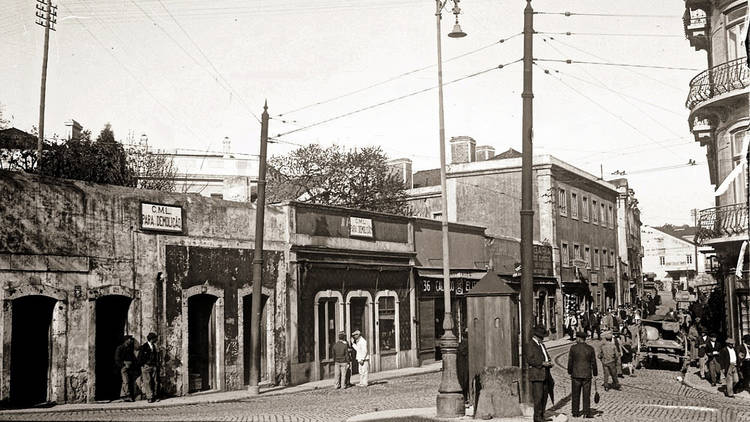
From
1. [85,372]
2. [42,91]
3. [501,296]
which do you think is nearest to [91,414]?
[85,372]

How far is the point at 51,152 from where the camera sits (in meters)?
24.5

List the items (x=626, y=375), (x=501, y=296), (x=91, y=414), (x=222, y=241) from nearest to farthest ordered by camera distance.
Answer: (x=501, y=296) → (x=91, y=414) → (x=222, y=241) → (x=626, y=375)

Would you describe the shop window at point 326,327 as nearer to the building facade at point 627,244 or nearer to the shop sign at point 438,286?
the shop sign at point 438,286

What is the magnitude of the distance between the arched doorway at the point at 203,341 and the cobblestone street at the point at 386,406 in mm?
2374

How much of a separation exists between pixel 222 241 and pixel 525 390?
10780 millimetres

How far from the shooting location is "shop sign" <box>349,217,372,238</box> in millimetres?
27062

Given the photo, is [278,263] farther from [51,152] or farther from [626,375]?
[626,375]

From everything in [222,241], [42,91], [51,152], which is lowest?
[222,241]

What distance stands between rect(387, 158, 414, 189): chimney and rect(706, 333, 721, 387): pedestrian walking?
2975 cm

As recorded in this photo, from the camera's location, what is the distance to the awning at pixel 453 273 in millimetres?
30656

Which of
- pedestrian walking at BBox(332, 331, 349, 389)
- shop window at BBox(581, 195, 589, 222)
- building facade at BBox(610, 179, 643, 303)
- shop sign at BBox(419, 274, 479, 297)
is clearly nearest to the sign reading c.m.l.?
pedestrian walking at BBox(332, 331, 349, 389)

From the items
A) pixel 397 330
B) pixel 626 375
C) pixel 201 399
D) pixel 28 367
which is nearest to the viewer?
pixel 28 367

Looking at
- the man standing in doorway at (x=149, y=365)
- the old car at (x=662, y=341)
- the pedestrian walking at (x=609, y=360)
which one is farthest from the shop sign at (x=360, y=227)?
the pedestrian walking at (x=609, y=360)

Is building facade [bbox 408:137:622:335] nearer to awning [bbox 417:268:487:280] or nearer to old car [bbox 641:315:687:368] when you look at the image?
awning [bbox 417:268:487:280]
